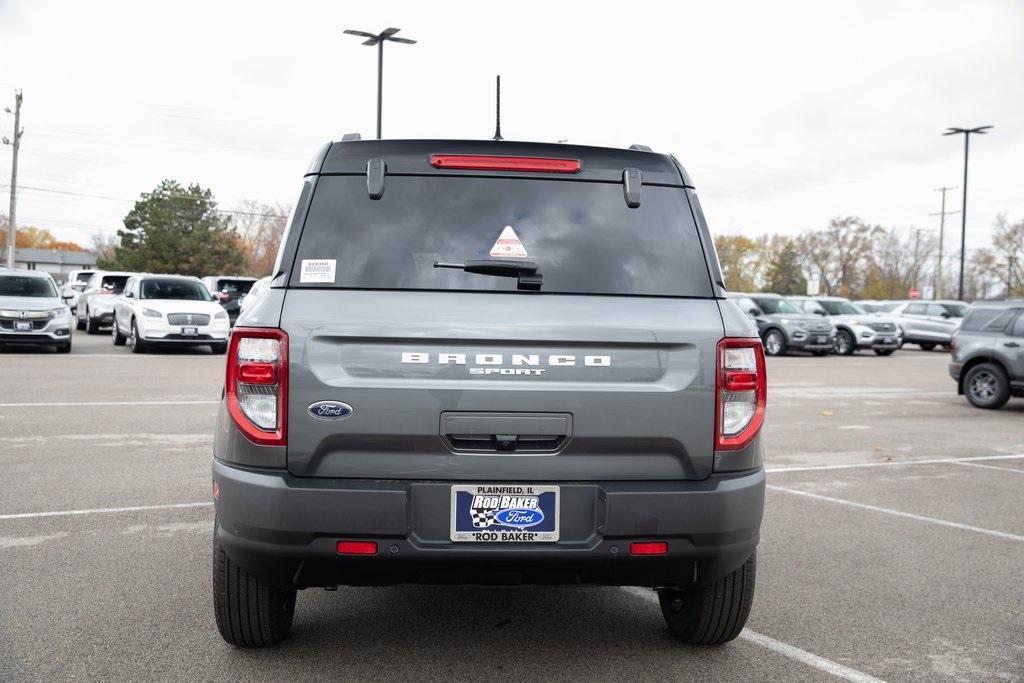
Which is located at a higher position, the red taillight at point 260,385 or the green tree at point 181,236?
the green tree at point 181,236

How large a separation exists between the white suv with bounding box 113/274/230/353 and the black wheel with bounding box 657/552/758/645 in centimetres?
1915

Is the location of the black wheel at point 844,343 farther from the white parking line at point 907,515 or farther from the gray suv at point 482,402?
the gray suv at point 482,402

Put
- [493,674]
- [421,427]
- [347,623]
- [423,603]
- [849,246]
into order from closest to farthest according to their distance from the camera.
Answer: [421,427] → [493,674] → [347,623] → [423,603] → [849,246]

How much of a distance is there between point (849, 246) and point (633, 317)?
3874 inches

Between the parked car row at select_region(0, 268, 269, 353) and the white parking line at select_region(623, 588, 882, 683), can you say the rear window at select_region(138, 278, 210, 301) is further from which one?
the white parking line at select_region(623, 588, 882, 683)

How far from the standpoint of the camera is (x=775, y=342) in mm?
29344

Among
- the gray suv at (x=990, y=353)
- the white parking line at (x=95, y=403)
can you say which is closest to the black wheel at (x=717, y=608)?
the white parking line at (x=95, y=403)

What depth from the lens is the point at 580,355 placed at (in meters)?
3.51

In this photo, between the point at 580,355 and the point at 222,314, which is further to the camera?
the point at 222,314

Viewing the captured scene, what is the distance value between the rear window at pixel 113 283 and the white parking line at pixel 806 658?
2691 cm

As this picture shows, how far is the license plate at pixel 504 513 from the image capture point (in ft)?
11.3

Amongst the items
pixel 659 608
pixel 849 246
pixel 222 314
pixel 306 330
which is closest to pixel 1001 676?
pixel 659 608

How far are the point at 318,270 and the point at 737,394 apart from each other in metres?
1.55

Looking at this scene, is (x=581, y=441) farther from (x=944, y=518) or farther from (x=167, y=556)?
(x=944, y=518)
